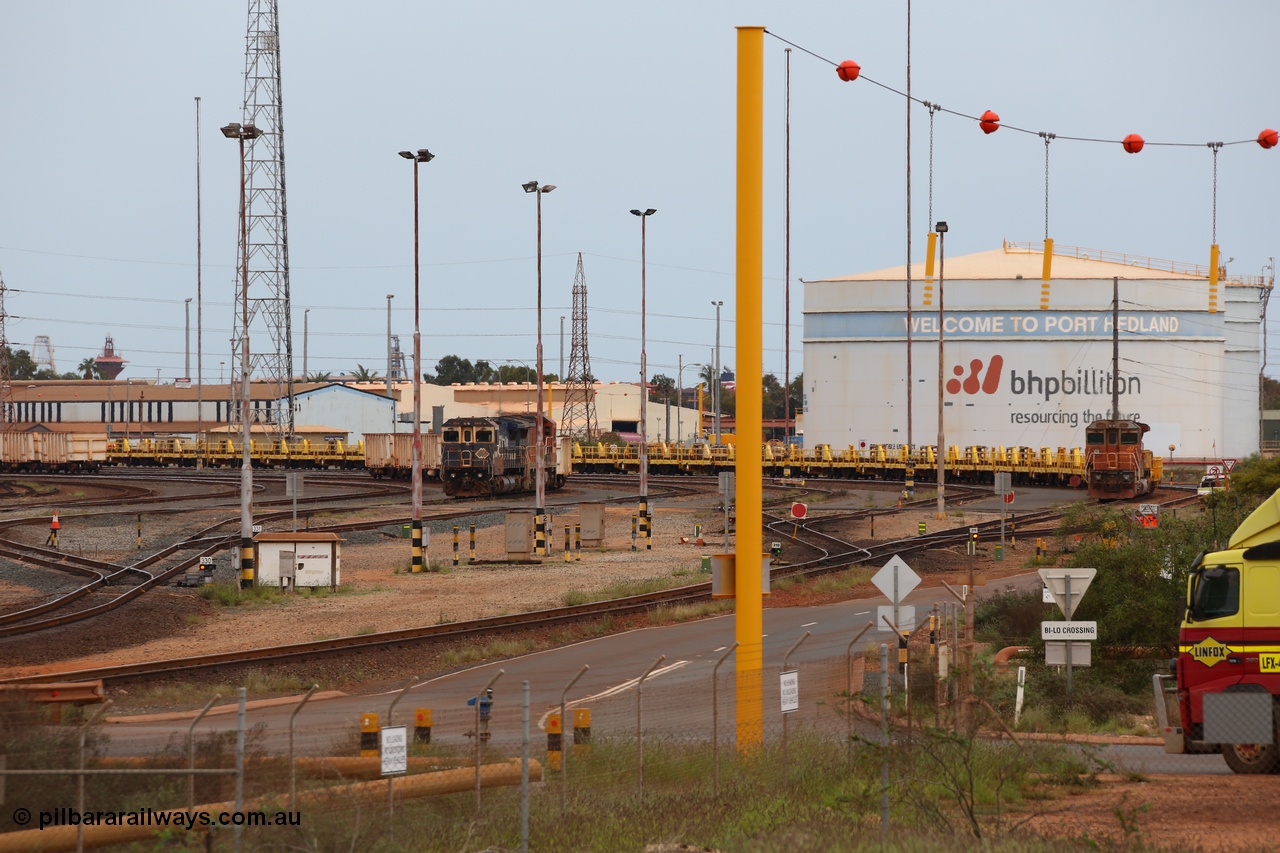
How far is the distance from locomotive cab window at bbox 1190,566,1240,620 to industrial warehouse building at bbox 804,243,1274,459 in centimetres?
7567

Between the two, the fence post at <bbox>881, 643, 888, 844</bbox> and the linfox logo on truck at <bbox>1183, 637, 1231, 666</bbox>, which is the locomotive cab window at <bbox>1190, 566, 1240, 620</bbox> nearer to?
the linfox logo on truck at <bbox>1183, 637, 1231, 666</bbox>

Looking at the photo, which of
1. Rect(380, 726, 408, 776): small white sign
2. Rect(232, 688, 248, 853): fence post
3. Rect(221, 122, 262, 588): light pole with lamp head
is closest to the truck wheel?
Rect(380, 726, 408, 776): small white sign

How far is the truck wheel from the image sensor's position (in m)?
13.4

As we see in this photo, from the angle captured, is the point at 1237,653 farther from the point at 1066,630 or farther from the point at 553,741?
the point at 553,741

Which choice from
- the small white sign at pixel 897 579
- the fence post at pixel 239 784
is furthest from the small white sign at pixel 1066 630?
the fence post at pixel 239 784

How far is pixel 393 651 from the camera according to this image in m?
23.9

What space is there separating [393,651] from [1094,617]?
41.7 ft

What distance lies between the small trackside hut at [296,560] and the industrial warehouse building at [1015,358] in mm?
61572

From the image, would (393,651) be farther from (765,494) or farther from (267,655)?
(765,494)

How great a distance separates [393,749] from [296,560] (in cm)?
2289

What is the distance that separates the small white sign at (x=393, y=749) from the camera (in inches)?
412

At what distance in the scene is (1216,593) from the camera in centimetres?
1371

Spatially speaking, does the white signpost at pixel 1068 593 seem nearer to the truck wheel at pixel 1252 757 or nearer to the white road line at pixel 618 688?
the truck wheel at pixel 1252 757

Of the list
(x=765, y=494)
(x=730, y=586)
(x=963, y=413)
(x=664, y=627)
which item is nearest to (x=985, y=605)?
(x=664, y=627)
